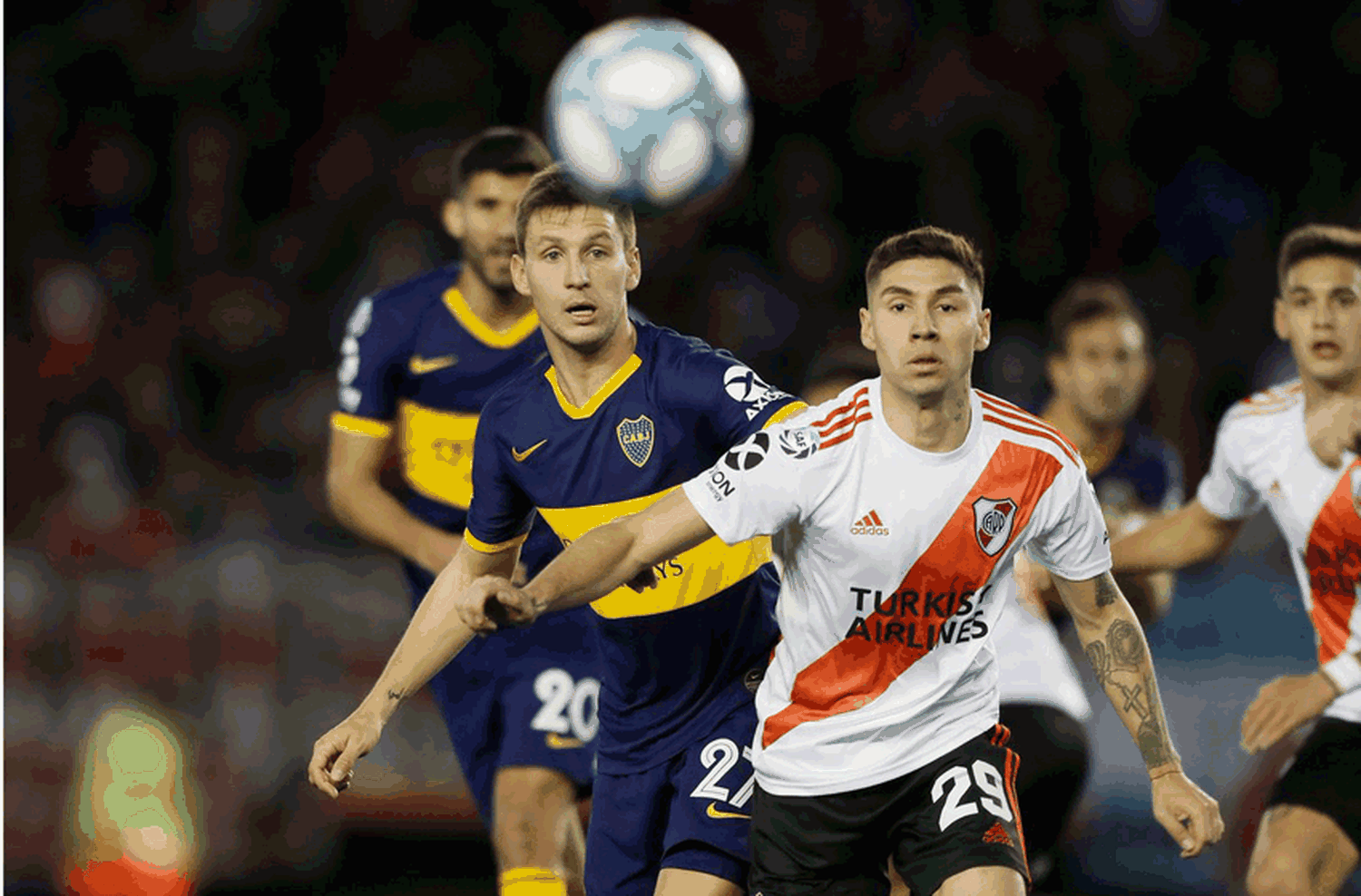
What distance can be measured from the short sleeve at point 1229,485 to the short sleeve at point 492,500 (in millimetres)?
2369

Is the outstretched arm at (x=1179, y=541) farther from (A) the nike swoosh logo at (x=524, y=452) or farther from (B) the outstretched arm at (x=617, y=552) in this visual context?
(B) the outstretched arm at (x=617, y=552)

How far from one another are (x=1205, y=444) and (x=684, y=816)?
6.11 metres

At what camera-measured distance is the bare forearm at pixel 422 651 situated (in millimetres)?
3607

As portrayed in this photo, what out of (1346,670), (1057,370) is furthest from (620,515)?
(1057,370)

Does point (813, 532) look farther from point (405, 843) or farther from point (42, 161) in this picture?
point (42, 161)

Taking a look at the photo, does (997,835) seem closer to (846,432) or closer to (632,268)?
(846,432)

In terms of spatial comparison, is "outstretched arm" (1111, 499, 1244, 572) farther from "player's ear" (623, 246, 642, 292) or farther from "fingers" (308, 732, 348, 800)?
"fingers" (308, 732, 348, 800)

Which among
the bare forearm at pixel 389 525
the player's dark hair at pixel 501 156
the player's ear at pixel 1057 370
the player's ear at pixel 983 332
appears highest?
the player's dark hair at pixel 501 156

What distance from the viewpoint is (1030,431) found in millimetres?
3393

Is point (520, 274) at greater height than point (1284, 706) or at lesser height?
greater

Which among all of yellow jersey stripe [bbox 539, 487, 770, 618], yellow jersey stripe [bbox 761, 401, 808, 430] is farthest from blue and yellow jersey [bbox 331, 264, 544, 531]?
yellow jersey stripe [bbox 761, 401, 808, 430]

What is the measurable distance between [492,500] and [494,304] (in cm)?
167

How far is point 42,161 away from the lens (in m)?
10.6

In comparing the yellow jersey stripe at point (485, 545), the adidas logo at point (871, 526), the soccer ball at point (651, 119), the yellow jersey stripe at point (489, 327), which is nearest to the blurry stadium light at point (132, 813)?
the yellow jersey stripe at point (489, 327)
